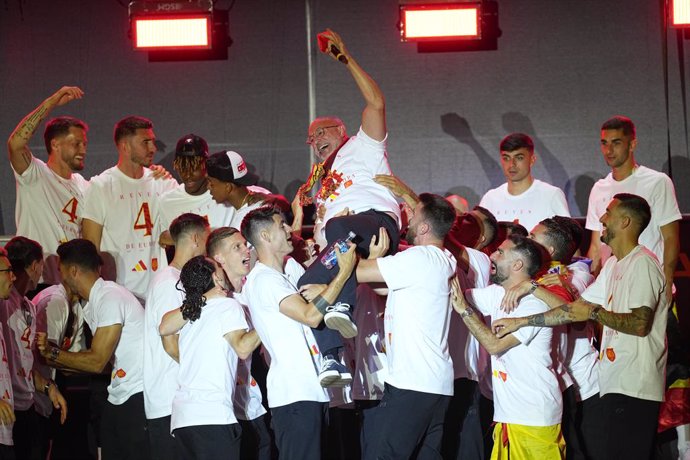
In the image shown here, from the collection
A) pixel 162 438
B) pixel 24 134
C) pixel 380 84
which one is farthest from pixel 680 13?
pixel 162 438

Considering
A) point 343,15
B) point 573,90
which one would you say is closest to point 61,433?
point 343,15

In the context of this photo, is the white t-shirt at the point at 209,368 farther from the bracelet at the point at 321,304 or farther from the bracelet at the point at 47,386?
the bracelet at the point at 47,386

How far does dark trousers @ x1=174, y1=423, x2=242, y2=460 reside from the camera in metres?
5.51

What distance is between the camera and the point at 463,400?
21.2ft

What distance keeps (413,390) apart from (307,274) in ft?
2.97

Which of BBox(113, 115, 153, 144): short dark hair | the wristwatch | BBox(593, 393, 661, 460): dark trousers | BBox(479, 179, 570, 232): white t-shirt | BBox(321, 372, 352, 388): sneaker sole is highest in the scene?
BBox(113, 115, 153, 144): short dark hair

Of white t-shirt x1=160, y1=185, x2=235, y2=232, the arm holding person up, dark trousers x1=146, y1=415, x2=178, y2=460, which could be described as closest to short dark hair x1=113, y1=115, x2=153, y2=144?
white t-shirt x1=160, y1=185, x2=235, y2=232

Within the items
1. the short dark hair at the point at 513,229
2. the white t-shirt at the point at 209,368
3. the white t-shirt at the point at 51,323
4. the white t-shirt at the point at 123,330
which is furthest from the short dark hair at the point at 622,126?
the white t-shirt at the point at 51,323

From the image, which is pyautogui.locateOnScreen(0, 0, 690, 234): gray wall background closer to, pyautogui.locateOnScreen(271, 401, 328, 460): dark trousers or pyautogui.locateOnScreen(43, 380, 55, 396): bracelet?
pyautogui.locateOnScreen(43, 380, 55, 396): bracelet

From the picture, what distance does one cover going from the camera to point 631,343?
626 centimetres

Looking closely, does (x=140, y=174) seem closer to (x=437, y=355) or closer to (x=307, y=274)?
(x=307, y=274)

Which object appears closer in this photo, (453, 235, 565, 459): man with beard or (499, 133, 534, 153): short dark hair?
(453, 235, 565, 459): man with beard

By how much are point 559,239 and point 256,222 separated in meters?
2.03

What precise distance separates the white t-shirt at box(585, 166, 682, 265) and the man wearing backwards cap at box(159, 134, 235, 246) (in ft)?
9.85
